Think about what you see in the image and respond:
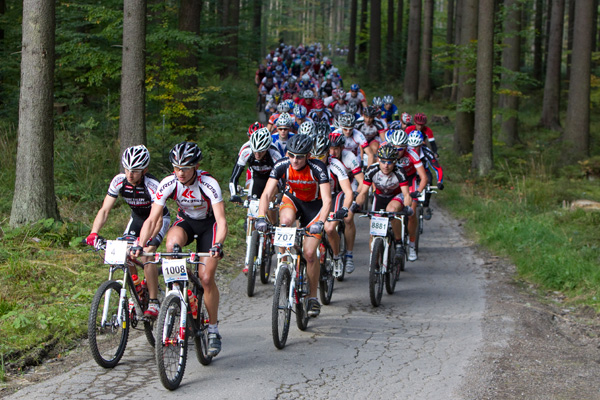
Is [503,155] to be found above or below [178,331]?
above

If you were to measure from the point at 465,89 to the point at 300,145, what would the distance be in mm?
15141

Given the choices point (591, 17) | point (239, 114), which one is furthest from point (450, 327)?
point (239, 114)

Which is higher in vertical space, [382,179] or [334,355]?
[382,179]

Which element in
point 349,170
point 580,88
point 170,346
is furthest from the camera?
point 580,88

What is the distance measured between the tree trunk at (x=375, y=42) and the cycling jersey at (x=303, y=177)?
122ft

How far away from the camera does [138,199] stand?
6.93 m

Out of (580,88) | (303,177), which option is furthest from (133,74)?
(580,88)

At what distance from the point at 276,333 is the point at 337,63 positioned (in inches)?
2330

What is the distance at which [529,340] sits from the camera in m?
7.24

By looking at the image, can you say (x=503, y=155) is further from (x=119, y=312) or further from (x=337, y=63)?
(x=337, y=63)

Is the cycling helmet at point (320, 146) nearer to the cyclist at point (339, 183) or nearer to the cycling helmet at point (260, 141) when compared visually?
the cyclist at point (339, 183)

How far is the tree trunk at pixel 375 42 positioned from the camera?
43.2 m

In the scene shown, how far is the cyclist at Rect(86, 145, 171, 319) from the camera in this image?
642cm

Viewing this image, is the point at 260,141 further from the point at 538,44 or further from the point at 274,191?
the point at 538,44
